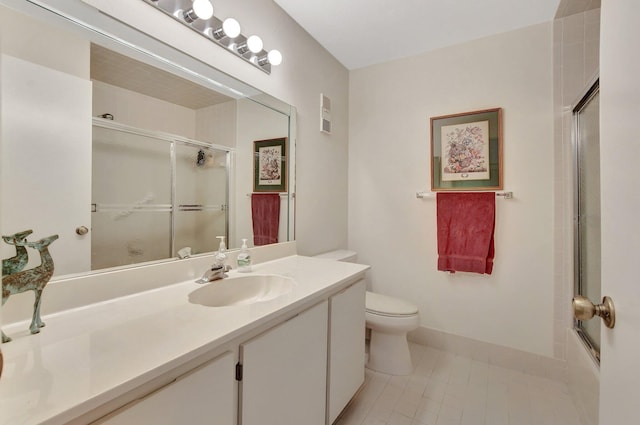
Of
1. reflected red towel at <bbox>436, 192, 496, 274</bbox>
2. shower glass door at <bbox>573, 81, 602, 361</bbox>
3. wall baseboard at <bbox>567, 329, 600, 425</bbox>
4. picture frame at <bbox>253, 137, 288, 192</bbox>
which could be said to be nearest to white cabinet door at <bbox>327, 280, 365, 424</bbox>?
picture frame at <bbox>253, 137, 288, 192</bbox>

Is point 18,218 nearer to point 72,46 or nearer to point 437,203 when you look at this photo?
point 72,46

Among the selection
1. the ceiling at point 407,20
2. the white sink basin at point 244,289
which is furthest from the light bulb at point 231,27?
the white sink basin at point 244,289

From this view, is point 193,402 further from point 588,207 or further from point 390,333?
point 588,207

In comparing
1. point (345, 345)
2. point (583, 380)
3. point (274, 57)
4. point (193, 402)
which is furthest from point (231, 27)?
point (583, 380)

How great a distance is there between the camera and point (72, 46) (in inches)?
36.4

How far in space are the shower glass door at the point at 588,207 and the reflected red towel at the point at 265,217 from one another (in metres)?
1.77

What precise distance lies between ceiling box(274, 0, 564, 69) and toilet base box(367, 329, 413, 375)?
2.08 m

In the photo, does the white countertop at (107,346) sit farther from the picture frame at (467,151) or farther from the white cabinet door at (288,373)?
the picture frame at (467,151)

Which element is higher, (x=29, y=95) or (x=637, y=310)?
(x=29, y=95)

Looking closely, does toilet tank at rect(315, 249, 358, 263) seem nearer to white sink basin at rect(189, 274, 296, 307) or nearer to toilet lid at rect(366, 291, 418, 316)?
toilet lid at rect(366, 291, 418, 316)

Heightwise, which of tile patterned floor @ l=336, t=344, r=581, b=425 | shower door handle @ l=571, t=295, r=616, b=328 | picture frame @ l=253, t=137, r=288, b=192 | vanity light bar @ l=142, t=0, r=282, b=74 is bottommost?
tile patterned floor @ l=336, t=344, r=581, b=425

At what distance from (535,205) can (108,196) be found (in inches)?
93.4

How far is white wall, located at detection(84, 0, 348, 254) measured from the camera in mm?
1214

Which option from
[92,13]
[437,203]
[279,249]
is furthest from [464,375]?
[92,13]
